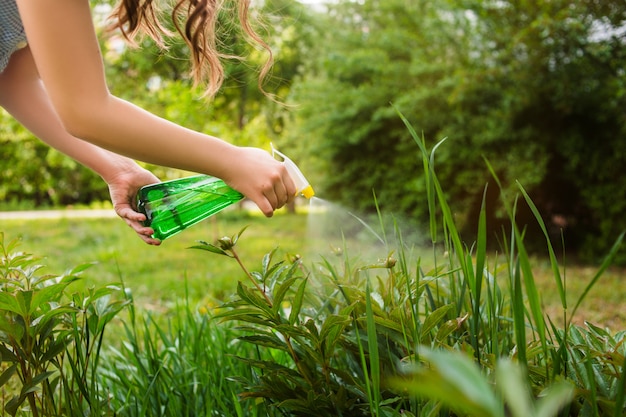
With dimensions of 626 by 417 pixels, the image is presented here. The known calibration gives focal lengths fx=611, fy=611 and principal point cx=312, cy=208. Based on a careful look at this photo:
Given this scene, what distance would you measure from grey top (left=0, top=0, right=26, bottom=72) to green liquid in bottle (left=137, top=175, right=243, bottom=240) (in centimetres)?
41

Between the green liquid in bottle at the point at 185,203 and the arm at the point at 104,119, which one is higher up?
the arm at the point at 104,119

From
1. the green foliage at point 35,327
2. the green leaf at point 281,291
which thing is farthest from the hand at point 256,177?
the green foliage at point 35,327

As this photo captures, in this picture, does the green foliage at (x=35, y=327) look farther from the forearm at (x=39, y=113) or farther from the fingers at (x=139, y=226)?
the forearm at (x=39, y=113)

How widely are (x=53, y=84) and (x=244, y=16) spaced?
0.60 m

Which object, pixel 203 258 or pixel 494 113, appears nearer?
pixel 494 113

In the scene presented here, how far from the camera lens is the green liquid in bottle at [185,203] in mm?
1266

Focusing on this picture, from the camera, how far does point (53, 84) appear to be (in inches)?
37.5

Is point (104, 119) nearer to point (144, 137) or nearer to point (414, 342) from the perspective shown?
point (144, 137)

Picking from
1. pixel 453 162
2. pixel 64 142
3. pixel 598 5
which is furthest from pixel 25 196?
pixel 64 142

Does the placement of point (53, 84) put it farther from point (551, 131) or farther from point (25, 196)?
point (25, 196)

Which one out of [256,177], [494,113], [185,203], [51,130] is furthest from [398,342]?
[494,113]

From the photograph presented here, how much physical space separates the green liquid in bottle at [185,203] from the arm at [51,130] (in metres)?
0.10

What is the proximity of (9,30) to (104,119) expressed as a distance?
44 centimetres

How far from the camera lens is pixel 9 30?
1242 millimetres
